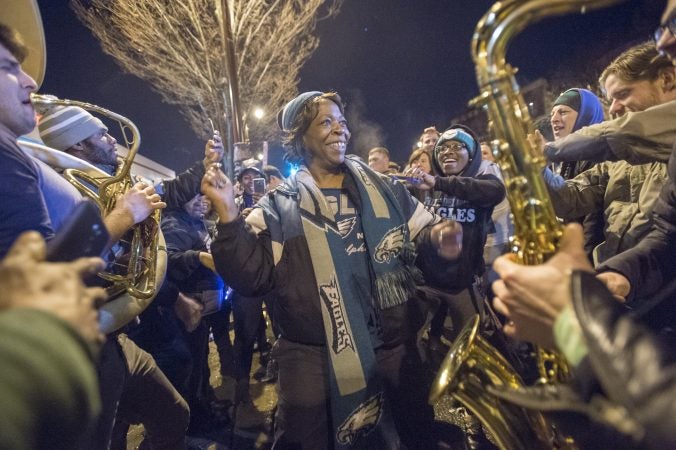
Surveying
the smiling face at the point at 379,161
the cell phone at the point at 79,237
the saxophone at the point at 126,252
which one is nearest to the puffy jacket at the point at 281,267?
the saxophone at the point at 126,252

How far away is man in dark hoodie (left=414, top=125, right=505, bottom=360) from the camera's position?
4047mm

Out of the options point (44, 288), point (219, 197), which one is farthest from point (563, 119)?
point (44, 288)

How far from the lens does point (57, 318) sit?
2.63 ft

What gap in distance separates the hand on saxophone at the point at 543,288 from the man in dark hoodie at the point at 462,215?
247 centimetres

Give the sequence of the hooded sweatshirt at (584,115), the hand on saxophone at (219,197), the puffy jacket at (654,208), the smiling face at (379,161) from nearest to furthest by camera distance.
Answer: the puffy jacket at (654,208) → the hand on saxophone at (219,197) → the hooded sweatshirt at (584,115) → the smiling face at (379,161)

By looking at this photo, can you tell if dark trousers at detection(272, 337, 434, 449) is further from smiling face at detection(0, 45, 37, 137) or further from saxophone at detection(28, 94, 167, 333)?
smiling face at detection(0, 45, 37, 137)

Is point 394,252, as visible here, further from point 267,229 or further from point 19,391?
point 19,391

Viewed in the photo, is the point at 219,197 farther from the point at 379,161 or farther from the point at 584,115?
the point at 379,161

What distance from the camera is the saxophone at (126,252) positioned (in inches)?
88.5

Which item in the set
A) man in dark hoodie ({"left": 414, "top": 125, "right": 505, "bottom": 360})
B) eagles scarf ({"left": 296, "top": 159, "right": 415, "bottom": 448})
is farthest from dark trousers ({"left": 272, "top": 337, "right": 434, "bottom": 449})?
man in dark hoodie ({"left": 414, "top": 125, "right": 505, "bottom": 360})

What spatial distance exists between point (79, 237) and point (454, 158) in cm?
465

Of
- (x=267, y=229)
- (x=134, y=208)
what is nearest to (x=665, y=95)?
(x=267, y=229)

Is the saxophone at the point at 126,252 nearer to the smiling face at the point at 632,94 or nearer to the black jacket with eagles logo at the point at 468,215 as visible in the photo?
the black jacket with eagles logo at the point at 468,215

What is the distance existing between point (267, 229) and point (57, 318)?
1830 mm
